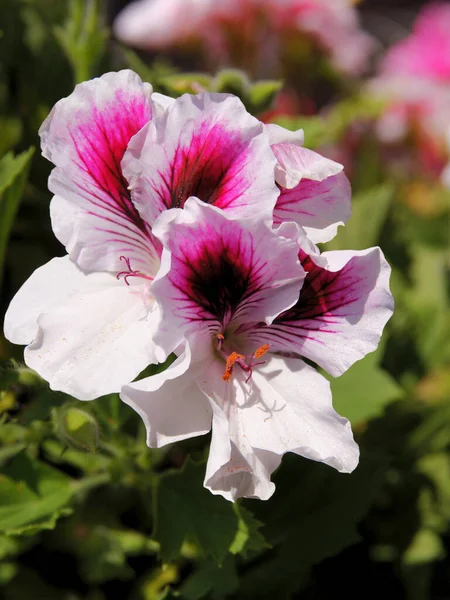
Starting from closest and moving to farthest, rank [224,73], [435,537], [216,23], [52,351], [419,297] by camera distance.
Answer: [52,351], [224,73], [435,537], [419,297], [216,23]

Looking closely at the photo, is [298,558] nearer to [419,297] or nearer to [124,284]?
[124,284]

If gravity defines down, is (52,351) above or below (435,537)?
above

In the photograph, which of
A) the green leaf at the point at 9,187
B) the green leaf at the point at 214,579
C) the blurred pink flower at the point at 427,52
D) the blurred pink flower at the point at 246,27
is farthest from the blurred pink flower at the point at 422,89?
the green leaf at the point at 214,579

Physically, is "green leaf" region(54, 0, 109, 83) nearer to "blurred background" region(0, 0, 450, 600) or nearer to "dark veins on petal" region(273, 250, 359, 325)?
"blurred background" region(0, 0, 450, 600)

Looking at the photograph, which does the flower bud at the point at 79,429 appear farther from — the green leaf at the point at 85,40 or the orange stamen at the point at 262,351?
the green leaf at the point at 85,40

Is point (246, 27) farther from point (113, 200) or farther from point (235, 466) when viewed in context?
point (235, 466)

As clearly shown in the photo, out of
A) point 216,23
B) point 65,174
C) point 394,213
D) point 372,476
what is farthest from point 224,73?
point 216,23

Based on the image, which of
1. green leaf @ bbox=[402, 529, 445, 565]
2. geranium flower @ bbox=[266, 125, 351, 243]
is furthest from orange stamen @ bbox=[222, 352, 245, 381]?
green leaf @ bbox=[402, 529, 445, 565]
